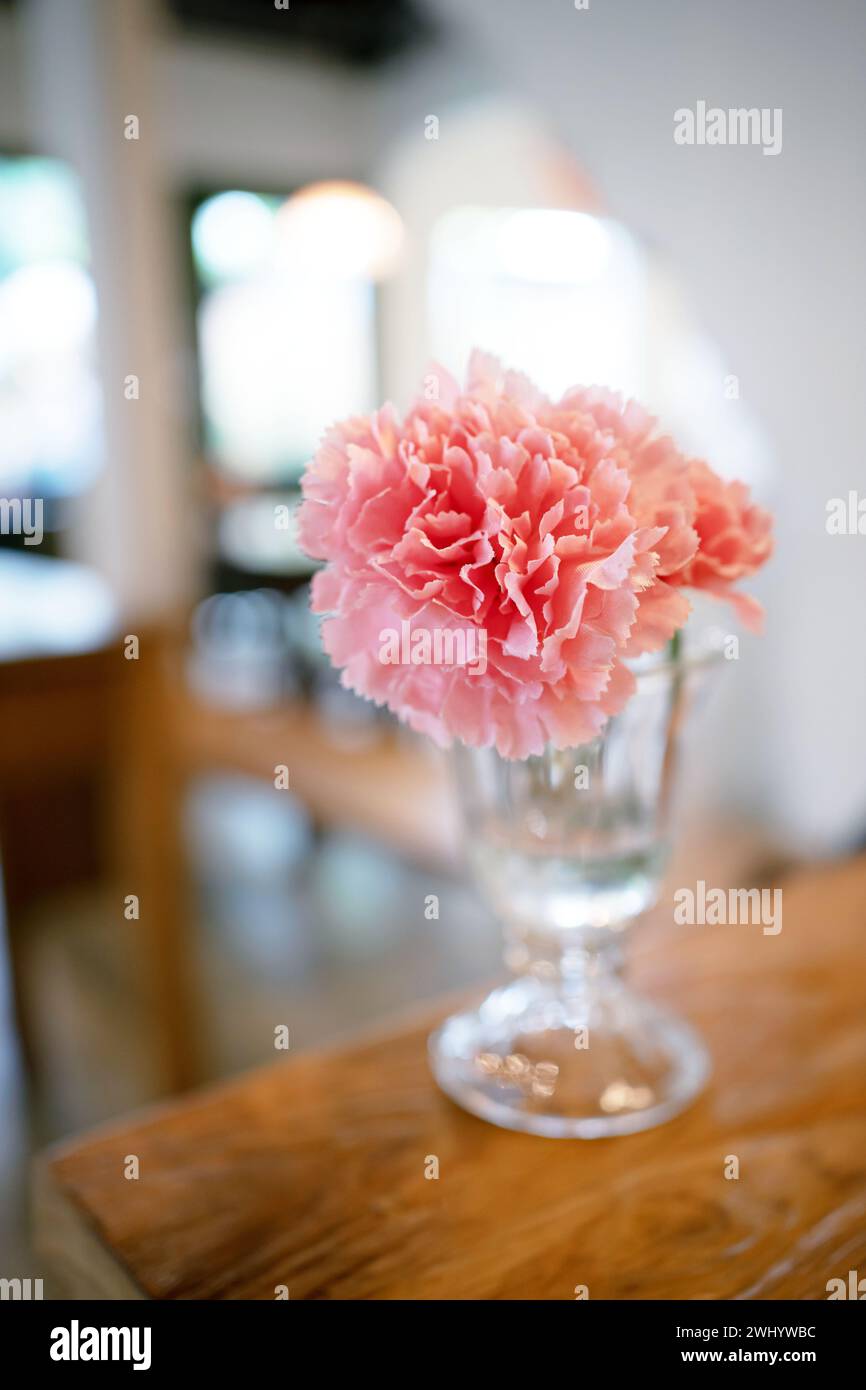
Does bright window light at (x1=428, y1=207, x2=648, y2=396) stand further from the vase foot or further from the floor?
the vase foot

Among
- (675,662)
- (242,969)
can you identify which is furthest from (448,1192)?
(242,969)

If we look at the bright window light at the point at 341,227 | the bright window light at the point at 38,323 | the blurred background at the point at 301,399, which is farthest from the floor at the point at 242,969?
the bright window light at the point at 341,227

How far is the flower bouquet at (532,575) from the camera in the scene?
0.51 m

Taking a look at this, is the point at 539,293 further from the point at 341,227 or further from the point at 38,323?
the point at 38,323

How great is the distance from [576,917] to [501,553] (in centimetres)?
26

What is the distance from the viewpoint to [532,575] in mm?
513

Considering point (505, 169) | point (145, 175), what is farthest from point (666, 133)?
point (505, 169)

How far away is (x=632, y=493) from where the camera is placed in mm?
543

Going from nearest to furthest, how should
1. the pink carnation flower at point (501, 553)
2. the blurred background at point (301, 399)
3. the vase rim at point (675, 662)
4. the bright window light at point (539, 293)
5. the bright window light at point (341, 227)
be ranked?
the pink carnation flower at point (501, 553) → the vase rim at point (675, 662) → the blurred background at point (301, 399) → the bright window light at point (341, 227) → the bright window light at point (539, 293)

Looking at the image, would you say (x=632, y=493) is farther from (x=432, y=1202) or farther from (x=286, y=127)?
(x=286, y=127)

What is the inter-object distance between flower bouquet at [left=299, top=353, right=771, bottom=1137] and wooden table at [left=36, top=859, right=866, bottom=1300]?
0.58 ft

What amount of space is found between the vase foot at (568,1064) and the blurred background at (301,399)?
0.35 metres

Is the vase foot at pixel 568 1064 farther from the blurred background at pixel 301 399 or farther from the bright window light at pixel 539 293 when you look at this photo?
the bright window light at pixel 539 293

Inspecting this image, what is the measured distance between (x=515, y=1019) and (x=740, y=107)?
1478 mm
